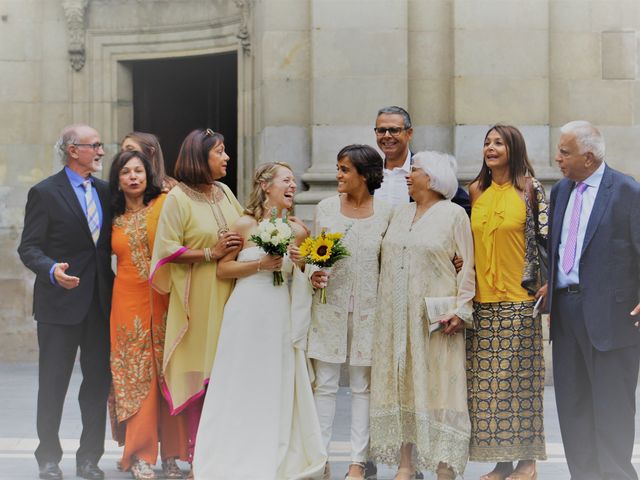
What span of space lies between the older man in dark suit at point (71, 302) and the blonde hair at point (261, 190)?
96cm

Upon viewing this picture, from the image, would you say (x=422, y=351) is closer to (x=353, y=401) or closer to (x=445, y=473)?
(x=353, y=401)

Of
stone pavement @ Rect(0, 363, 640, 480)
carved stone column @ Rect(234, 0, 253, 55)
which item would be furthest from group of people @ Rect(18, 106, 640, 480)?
carved stone column @ Rect(234, 0, 253, 55)

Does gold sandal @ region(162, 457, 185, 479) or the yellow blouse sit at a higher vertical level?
the yellow blouse

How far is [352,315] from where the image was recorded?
7414 mm

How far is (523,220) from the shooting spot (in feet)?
24.0

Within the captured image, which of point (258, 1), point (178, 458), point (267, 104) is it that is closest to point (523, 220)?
point (178, 458)

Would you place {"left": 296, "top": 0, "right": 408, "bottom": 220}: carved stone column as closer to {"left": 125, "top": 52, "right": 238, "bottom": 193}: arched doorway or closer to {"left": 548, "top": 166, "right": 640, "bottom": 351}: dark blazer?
{"left": 125, "top": 52, "right": 238, "bottom": 193}: arched doorway

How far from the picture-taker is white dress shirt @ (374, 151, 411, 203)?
8.02 metres

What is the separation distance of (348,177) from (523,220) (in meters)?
1.04

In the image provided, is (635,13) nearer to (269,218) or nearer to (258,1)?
(258,1)

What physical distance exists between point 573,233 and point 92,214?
2.89 meters

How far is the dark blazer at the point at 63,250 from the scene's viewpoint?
7656 mm

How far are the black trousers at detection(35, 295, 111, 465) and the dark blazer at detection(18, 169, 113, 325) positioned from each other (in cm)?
8

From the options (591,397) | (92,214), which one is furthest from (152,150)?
(591,397)
